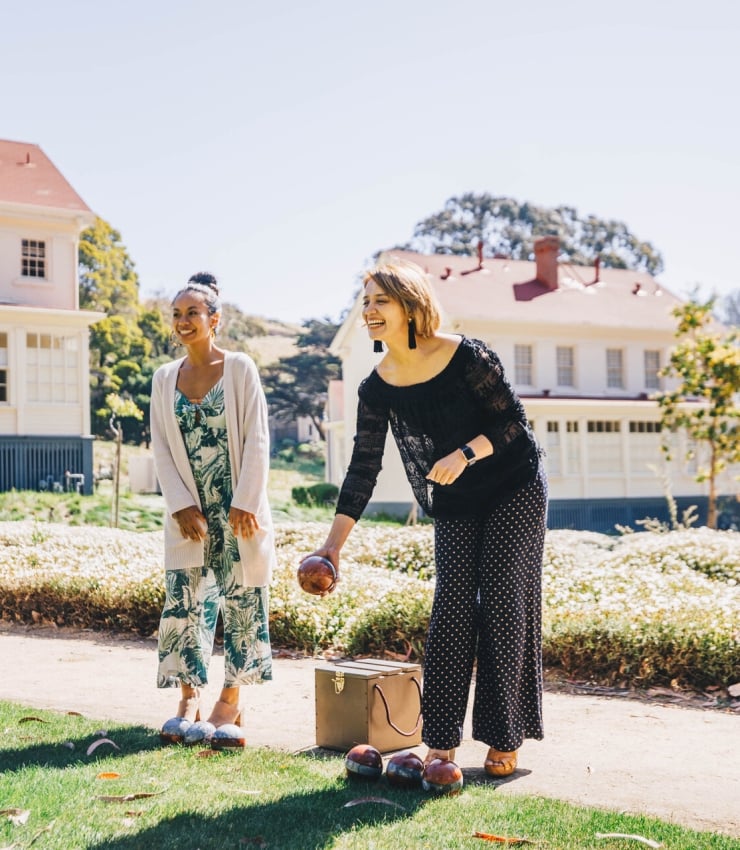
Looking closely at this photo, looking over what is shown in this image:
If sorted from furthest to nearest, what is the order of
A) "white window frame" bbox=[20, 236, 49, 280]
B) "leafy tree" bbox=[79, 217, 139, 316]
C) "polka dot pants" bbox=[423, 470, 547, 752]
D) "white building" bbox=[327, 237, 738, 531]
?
"leafy tree" bbox=[79, 217, 139, 316], "white building" bbox=[327, 237, 738, 531], "white window frame" bbox=[20, 236, 49, 280], "polka dot pants" bbox=[423, 470, 547, 752]

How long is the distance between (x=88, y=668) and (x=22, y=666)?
19.1 inches

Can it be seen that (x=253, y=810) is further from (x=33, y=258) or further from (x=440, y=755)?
(x=33, y=258)

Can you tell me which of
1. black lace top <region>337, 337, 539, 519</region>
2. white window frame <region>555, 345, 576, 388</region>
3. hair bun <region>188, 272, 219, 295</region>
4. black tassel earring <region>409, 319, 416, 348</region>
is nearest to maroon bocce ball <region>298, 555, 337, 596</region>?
black lace top <region>337, 337, 539, 519</region>

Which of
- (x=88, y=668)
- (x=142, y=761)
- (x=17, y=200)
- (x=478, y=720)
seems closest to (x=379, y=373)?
(x=478, y=720)

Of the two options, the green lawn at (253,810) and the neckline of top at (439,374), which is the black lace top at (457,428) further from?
the green lawn at (253,810)

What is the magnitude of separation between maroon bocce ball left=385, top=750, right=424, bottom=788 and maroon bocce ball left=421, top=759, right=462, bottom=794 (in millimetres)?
43

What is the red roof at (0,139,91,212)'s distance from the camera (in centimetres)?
2406

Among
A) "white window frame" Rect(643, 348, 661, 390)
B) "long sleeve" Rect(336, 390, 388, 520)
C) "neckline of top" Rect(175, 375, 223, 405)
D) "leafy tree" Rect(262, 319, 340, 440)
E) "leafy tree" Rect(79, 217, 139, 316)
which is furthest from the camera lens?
"leafy tree" Rect(262, 319, 340, 440)

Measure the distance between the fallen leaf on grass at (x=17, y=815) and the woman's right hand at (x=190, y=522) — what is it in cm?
153

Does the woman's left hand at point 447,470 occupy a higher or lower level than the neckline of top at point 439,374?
lower

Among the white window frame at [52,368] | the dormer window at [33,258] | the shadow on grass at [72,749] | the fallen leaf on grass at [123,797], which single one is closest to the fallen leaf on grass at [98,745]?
the shadow on grass at [72,749]

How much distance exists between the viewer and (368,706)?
14.6ft

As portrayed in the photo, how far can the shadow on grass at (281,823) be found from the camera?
322 centimetres

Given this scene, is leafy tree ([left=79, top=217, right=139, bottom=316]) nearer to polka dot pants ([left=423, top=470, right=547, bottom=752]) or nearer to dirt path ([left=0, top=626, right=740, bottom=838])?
dirt path ([left=0, top=626, right=740, bottom=838])
